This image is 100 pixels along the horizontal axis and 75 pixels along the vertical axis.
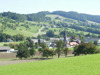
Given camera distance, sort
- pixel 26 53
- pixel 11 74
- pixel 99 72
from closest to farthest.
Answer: pixel 99 72 → pixel 11 74 → pixel 26 53

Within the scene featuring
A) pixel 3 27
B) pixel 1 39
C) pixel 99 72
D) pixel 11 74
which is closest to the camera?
pixel 99 72

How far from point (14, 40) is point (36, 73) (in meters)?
136

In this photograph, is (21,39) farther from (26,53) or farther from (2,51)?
(26,53)

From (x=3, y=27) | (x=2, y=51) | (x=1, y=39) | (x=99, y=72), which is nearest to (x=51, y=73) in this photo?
(x=99, y=72)

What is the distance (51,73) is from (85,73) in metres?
4.05

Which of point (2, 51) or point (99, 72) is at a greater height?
point (99, 72)

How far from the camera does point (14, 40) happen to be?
520 feet

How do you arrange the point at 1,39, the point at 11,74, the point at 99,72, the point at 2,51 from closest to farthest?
the point at 99,72
the point at 11,74
the point at 2,51
the point at 1,39

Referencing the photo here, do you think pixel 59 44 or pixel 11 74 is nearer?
pixel 11 74

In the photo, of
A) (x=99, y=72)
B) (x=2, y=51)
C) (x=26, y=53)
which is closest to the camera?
(x=99, y=72)

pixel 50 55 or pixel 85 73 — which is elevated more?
pixel 85 73

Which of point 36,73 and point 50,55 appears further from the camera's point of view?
point 50,55

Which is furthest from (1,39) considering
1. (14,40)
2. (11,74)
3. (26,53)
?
(11,74)

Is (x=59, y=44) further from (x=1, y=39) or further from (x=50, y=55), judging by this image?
(x=1, y=39)
